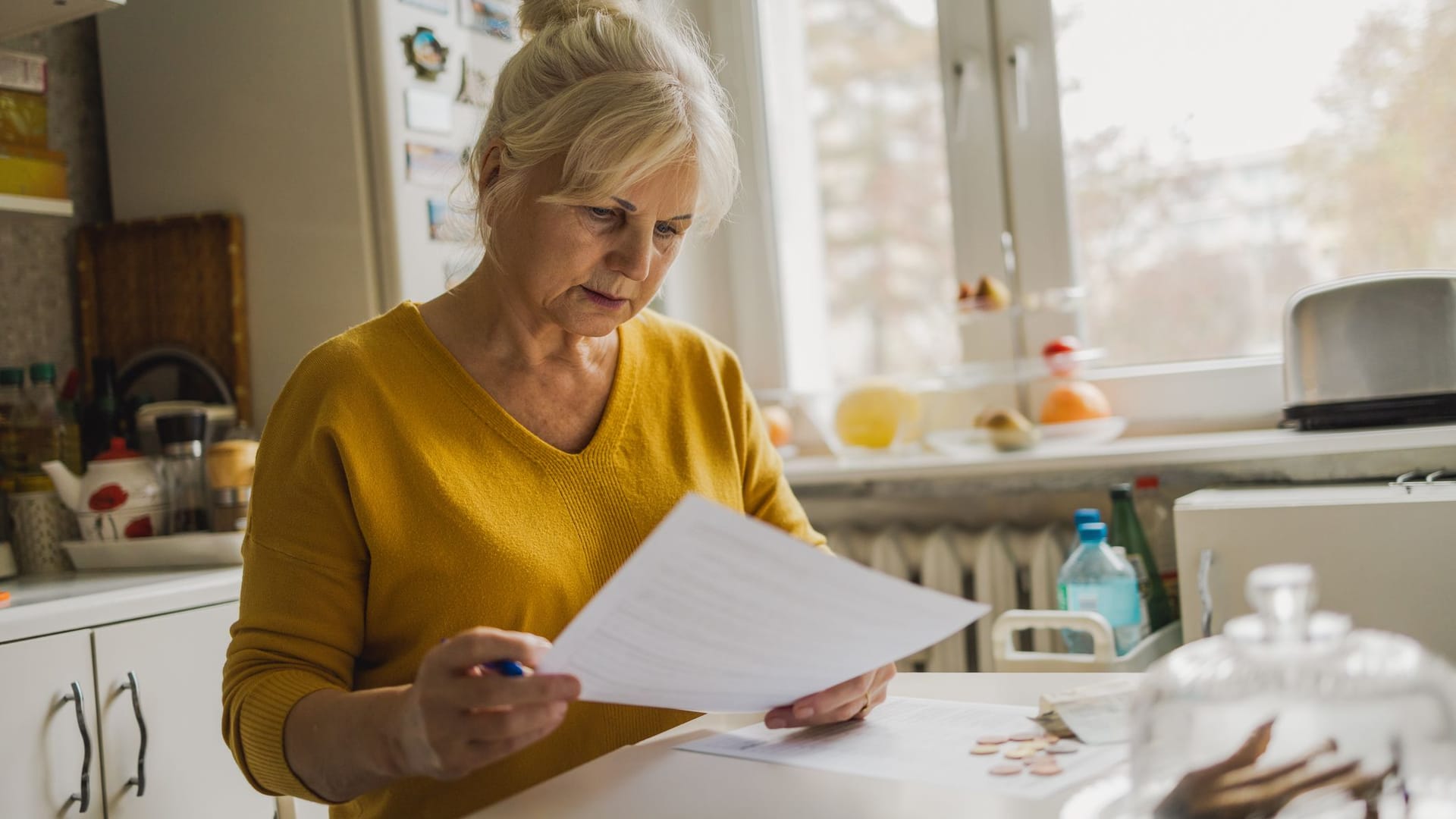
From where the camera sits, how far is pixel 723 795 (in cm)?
72

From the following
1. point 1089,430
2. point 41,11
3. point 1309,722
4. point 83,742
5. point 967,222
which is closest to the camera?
point 1309,722

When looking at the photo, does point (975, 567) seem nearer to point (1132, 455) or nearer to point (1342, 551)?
point (1132, 455)

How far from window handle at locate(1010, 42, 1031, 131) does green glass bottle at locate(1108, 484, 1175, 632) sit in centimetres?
67

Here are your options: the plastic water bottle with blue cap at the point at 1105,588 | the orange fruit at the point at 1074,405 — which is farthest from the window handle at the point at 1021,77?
the plastic water bottle with blue cap at the point at 1105,588

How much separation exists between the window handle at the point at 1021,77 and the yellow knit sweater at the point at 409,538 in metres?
1.11

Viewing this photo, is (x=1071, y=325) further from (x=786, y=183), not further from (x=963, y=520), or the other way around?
(x=786, y=183)

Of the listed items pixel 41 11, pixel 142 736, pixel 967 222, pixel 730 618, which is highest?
pixel 41 11

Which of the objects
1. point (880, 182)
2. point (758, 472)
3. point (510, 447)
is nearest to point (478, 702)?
point (510, 447)

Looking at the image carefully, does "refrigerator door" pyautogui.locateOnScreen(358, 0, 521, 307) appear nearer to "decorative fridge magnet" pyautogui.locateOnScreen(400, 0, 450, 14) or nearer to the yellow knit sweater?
"decorative fridge magnet" pyautogui.locateOnScreen(400, 0, 450, 14)

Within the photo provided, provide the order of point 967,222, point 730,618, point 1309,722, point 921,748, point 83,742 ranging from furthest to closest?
point 967,222 → point 83,742 → point 921,748 → point 730,618 → point 1309,722

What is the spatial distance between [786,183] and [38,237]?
1.27 metres

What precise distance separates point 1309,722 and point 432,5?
66.3 inches

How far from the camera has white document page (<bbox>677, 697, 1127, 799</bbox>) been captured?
701mm

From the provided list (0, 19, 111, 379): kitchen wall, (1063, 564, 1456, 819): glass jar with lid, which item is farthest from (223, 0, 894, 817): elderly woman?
(0, 19, 111, 379): kitchen wall
